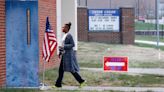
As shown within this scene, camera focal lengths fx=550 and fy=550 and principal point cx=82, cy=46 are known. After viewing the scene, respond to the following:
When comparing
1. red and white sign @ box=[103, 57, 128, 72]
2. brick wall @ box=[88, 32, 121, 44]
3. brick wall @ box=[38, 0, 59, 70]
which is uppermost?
brick wall @ box=[38, 0, 59, 70]

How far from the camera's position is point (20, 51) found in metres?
13.6

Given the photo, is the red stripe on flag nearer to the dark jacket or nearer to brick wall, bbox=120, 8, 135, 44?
the dark jacket

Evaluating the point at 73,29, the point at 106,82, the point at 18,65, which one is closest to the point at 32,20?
the point at 18,65

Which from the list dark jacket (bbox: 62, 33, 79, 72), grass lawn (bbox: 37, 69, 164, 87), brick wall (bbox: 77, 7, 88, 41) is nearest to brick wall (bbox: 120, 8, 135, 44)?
brick wall (bbox: 77, 7, 88, 41)

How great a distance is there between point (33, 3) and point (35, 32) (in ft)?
2.36

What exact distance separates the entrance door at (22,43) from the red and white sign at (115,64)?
301 cm

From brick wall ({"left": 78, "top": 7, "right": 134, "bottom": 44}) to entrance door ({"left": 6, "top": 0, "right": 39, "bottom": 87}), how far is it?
85.1ft

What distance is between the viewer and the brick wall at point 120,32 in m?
39.5

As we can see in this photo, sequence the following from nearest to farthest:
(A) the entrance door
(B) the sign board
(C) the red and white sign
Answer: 1. (A) the entrance door
2. (C) the red and white sign
3. (B) the sign board

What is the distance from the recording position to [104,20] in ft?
129

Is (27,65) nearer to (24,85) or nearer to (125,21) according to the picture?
(24,85)

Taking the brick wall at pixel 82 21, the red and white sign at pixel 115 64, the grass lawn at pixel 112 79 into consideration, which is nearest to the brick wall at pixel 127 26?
the brick wall at pixel 82 21

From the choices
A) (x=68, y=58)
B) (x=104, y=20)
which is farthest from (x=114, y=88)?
(x=104, y=20)

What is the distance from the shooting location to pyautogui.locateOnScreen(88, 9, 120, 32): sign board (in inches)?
1547
